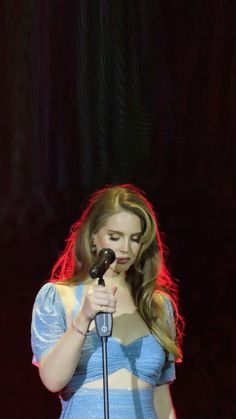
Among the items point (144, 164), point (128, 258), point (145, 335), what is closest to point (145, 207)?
point (128, 258)

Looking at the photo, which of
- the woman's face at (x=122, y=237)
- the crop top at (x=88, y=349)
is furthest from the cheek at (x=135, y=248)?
the crop top at (x=88, y=349)

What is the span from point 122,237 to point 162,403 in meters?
0.44

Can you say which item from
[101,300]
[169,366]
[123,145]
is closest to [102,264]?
[101,300]

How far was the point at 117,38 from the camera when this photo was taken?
8.88 feet

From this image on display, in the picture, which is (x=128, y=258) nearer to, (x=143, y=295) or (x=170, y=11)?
(x=143, y=295)

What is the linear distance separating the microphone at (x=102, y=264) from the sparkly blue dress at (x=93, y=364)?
0.31 m

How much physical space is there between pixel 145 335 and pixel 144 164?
94cm

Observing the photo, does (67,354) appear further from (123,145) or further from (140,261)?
(123,145)

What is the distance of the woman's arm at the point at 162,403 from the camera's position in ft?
6.55

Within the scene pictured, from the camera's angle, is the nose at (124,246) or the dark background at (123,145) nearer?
the nose at (124,246)

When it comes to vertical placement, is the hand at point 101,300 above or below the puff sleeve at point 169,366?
above

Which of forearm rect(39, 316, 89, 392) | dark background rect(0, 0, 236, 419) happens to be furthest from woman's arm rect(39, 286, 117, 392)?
dark background rect(0, 0, 236, 419)

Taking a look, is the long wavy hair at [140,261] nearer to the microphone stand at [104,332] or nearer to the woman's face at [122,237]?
the woman's face at [122,237]

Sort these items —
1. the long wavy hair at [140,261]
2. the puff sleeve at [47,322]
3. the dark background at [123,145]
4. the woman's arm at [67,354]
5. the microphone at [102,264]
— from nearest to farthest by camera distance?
the microphone at [102,264] → the woman's arm at [67,354] → the puff sleeve at [47,322] → the long wavy hair at [140,261] → the dark background at [123,145]
